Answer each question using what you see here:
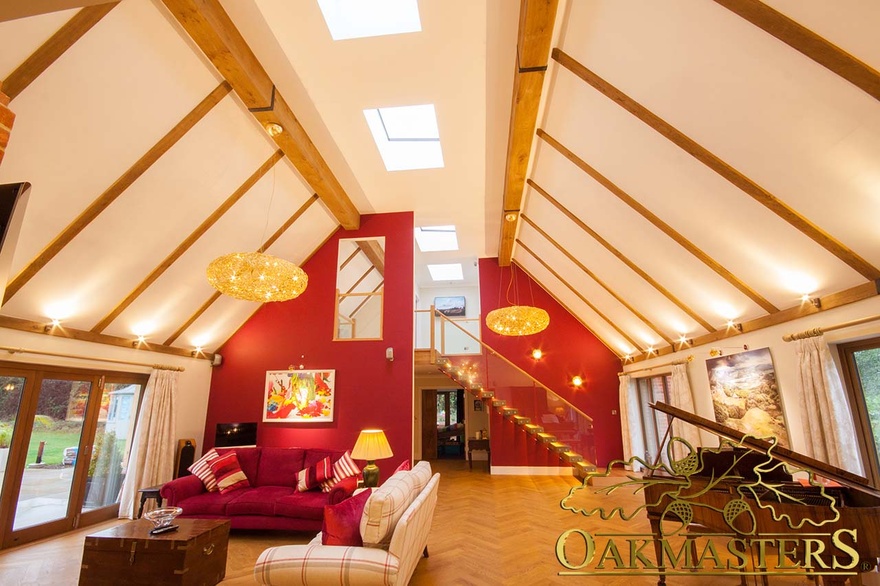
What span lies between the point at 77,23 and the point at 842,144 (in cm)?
585

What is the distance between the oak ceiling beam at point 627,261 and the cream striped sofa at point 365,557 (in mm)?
4732

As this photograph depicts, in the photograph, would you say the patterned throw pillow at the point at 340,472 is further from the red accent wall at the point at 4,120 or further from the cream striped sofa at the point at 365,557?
the red accent wall at the point at 4,120

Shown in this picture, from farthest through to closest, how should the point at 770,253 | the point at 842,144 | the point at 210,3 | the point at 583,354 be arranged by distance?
the point at 583,354, the point at 770,253, the point at 210,3, the point at 842,144

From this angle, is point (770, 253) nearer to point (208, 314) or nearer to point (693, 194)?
point (693, 194)

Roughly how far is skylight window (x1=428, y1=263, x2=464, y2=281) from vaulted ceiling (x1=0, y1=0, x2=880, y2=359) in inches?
199

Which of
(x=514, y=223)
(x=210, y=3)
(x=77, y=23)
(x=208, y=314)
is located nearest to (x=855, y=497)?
(x=514, y=223)

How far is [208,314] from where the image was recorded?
7.34 metres

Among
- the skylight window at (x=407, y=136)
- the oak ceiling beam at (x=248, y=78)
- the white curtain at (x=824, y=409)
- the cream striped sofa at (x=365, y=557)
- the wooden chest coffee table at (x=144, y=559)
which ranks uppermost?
the skylight window at (x=407, y=136)

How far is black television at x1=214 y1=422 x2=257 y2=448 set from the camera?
287 inches

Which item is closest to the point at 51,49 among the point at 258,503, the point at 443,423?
the point at 258,503

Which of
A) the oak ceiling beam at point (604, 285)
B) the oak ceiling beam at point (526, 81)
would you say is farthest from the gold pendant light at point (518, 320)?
the oak ceiling beam at point (526, 81)

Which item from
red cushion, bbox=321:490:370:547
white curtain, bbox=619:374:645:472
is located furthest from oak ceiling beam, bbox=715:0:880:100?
white curtain, bbox=619:374:645:472

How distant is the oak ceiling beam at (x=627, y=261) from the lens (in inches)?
249

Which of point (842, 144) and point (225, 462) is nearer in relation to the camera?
point (842, 144)
